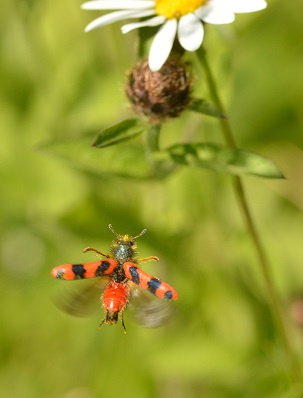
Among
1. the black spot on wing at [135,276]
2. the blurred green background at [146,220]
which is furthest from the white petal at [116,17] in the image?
the black spot on wing at [135,276]

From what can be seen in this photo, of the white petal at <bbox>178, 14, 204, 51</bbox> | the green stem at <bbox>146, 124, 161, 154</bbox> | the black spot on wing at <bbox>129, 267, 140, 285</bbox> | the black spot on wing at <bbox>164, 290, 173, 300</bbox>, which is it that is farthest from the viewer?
the green stem at <bbox>146, 124, 161, 154</bbox>

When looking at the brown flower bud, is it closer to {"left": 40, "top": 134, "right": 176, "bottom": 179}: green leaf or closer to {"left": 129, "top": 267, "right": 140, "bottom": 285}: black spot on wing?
{"left": 40, "top": 134, "right": 176, "bottom": 179}: green leaf

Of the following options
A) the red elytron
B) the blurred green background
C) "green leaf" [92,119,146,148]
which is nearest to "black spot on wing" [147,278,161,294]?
the red elytron

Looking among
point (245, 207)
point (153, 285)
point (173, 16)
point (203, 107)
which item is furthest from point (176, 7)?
point (153, 285)

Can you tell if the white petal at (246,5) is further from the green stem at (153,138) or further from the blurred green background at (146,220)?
the blurred green background at (146,220)

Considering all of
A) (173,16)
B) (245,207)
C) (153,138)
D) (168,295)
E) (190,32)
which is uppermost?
(173,16)

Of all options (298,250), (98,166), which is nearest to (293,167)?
(298,250)

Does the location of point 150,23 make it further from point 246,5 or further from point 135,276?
point 135,276
